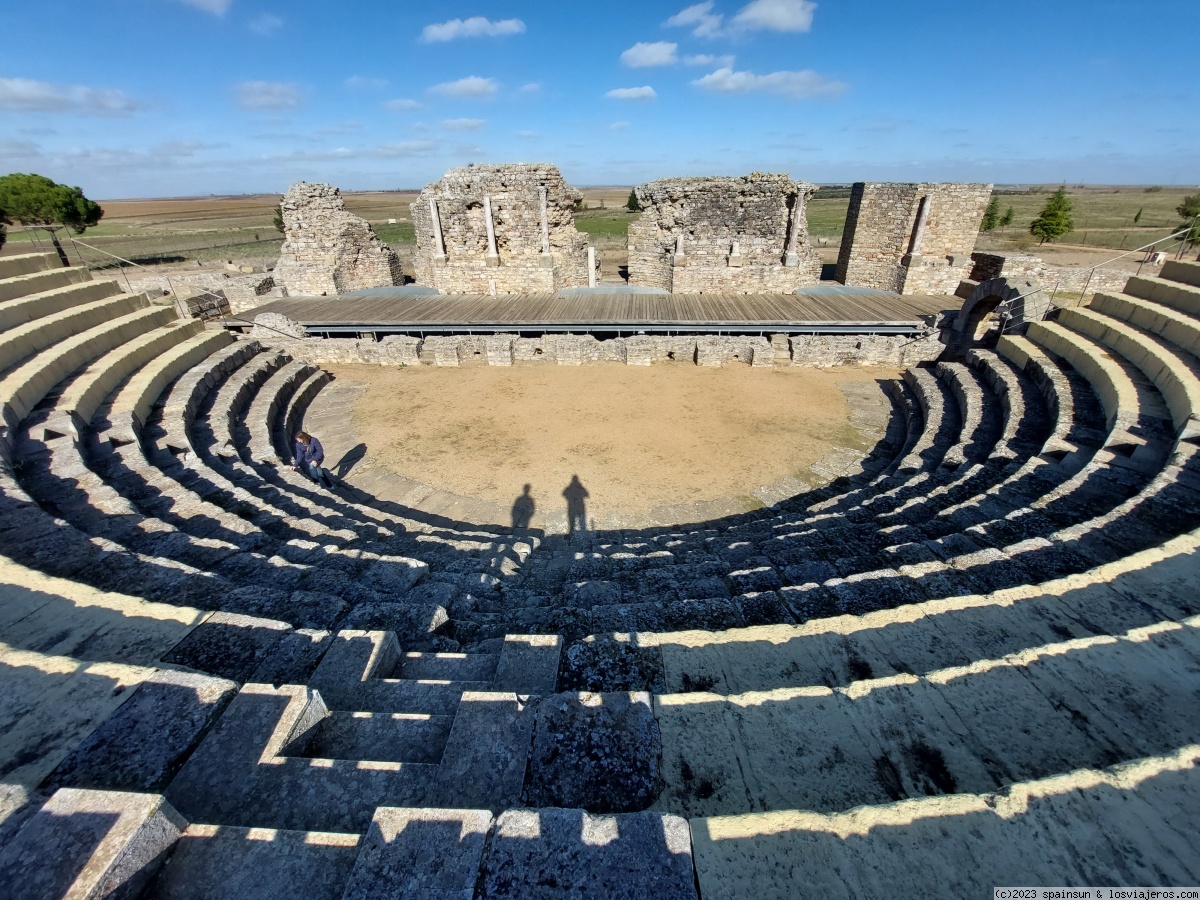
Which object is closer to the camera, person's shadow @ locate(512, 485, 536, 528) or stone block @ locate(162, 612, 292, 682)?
stone block @ locate(162, 612, 292, 682)

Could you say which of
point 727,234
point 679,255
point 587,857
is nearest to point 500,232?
point 679,255

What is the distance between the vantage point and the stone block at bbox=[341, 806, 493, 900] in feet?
6.02

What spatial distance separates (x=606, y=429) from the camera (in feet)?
36.9

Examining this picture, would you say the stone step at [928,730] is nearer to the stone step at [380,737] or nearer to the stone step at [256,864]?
the stone step at [380,737]

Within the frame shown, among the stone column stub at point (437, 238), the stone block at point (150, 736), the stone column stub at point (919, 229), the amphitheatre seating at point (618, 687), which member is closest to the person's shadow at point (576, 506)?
the amphitheatre seating at point (618, 687)

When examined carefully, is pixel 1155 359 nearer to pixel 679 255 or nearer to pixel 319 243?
pixel 679 255

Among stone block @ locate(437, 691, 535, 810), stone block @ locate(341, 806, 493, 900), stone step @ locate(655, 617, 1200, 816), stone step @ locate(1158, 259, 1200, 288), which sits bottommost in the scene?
stone step @ locate(655, 617, 1200, 816)

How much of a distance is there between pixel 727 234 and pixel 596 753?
59.2ft

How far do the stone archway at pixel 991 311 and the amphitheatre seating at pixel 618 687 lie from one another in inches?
200

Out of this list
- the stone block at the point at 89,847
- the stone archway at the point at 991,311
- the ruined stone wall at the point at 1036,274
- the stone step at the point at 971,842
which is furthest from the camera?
the ruined stone wall at the point at 1036,274

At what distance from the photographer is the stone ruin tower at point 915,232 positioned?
53.9 feet

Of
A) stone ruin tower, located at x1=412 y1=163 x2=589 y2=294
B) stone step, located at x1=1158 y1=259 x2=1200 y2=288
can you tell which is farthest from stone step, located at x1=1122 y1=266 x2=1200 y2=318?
stone ruin tower, located at x1=412 y1=163 x2=589 y2=294

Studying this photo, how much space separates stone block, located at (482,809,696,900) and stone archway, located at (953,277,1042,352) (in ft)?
48.6

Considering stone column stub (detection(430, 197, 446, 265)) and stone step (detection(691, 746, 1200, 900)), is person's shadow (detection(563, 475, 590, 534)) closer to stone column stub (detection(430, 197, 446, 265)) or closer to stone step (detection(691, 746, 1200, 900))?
stone step (detection(691, 746, 1200, 900))
